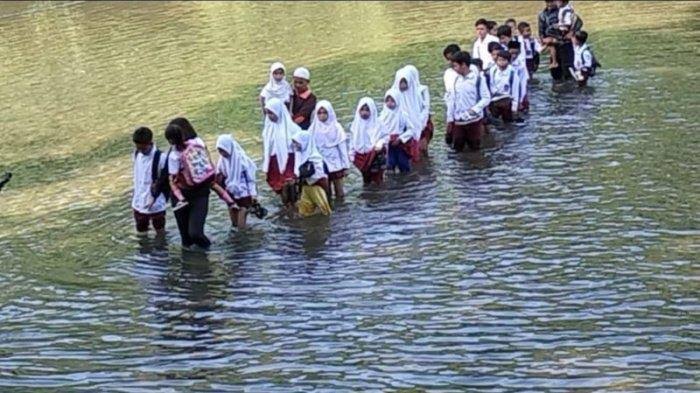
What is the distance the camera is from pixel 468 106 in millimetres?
16000

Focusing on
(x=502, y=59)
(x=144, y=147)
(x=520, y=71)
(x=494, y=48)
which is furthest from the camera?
(x=520, y=71)

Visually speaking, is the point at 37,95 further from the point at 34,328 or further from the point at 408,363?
the point at 408,363

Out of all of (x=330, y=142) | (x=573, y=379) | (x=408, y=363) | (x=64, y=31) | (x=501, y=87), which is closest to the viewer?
(x=573, y=379)

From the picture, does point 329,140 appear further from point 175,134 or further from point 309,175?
point 175,134

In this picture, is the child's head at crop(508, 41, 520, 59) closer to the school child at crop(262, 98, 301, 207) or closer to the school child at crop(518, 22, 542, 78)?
the school child at crop(518, 22, 542, 78)

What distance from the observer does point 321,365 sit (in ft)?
29.5

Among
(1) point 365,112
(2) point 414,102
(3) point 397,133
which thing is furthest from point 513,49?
(1) point 365,112

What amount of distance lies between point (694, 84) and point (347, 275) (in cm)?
992

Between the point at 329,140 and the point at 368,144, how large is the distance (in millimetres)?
1139

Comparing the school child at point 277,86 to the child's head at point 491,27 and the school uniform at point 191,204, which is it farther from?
the child's head at point 491,27

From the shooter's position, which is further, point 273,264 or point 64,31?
point 64,31

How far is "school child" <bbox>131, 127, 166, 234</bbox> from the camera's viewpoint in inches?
494

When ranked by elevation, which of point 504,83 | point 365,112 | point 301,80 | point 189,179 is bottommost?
point 504,83

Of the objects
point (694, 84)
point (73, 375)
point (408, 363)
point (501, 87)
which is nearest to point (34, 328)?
point (73, 375)
